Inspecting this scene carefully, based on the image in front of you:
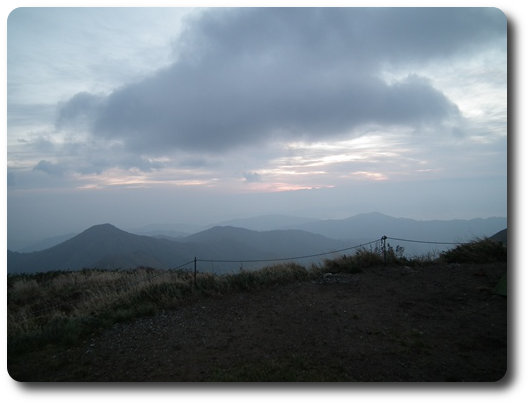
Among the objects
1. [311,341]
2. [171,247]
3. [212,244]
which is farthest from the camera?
[212,244]

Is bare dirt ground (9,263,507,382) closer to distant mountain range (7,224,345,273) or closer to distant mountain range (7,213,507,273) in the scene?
distant mountain range (7,213,507,273)

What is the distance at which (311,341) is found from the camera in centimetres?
424

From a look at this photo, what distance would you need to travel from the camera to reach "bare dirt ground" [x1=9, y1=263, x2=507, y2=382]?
3578mm

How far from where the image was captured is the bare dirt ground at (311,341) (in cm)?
358

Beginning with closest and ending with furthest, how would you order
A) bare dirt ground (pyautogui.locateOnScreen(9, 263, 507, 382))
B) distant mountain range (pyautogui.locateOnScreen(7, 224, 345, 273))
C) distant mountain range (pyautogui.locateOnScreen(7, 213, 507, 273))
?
bare dirt ground (pyautogui.locateOnScreen(9, 263, 507, 382)) < distant mountain range (pyautogui.locateOnScreen(7, 213, 507, 273)) < distant mountain range (pyautogui.locateOnScreen(7, 224, 345, 273))

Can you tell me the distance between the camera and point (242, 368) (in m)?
3.61

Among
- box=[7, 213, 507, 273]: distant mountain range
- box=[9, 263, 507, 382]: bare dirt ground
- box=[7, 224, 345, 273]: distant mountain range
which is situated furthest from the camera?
box=[7, 224, 345, 273]: distant mountain range

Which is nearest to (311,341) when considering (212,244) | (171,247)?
(171,247)

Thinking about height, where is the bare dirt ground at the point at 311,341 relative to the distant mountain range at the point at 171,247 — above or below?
above

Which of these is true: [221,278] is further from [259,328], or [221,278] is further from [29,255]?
[29,255]

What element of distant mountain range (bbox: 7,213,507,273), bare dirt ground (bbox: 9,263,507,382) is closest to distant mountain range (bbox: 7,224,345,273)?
distant mountain range (bbox: 7,213,507,273)

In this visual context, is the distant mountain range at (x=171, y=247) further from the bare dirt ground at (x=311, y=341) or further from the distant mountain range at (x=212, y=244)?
the bare dirt ground at (x=311, y=341)

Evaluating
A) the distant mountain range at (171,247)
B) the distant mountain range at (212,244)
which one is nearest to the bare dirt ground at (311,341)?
the distant mountain range at (212,244)

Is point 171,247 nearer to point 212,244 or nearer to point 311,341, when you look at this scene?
point 212,244
